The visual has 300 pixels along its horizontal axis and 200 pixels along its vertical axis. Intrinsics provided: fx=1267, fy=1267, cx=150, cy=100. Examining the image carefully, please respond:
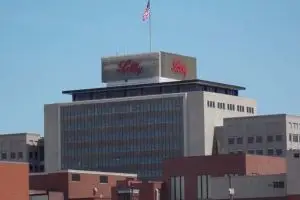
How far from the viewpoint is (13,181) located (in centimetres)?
12925

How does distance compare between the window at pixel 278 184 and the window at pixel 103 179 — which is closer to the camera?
the window at pixel 278 184

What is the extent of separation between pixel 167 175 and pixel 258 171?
43.1 feet

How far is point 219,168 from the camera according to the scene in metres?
172

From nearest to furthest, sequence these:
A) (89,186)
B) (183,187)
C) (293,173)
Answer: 1. (293,173)
2. (183,187)
3. (89,186)

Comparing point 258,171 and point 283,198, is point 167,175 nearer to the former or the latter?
point 258,171

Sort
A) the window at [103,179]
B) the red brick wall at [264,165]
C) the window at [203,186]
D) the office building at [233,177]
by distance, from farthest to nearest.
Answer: the window at [103,179] → the red brick wall at [264,165] → the window at [203,186] → the office building at [233,177]

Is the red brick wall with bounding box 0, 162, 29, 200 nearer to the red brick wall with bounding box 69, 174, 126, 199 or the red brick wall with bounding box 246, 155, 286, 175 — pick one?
the red brick wall with bounding box 246, 155, 286, 175

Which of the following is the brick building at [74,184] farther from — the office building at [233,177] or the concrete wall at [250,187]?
the concrete wall at [250,187]

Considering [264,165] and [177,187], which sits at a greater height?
[264,165]

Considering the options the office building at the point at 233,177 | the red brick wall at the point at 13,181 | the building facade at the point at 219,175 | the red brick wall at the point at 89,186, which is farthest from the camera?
the red brick wall at the point at 89,186

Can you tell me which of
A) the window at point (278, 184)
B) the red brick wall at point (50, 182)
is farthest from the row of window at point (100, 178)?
the window at point (278, 184)

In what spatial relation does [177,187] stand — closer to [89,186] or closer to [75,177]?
[75,177]

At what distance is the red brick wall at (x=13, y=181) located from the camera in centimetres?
12775

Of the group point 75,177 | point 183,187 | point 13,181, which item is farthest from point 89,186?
point 13,181
